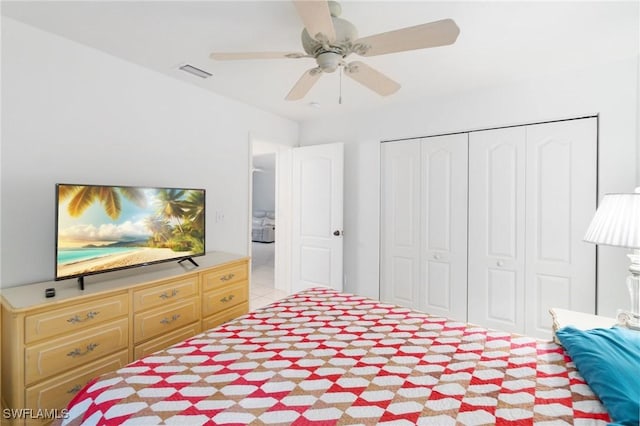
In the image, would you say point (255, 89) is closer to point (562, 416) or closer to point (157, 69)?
point (157, 69)

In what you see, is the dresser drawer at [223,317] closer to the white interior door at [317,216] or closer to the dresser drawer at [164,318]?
the dresser drawer at [164,318]

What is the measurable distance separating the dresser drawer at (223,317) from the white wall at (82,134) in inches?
27.7

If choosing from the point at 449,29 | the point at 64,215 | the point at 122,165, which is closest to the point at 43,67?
→ the point at 122,165

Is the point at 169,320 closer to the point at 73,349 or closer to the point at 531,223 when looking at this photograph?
the point at 73,349

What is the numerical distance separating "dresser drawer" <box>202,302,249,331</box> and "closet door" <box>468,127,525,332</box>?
2285 mm

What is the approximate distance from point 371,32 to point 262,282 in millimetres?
3881

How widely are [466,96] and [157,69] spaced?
2.89 m

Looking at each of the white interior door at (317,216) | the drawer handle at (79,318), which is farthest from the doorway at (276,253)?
the drawer handle at (79,318)

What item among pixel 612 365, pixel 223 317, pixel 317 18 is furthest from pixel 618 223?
pixel 223 317

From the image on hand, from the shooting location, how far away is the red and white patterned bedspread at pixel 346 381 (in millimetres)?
988

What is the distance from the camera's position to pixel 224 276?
2732mm

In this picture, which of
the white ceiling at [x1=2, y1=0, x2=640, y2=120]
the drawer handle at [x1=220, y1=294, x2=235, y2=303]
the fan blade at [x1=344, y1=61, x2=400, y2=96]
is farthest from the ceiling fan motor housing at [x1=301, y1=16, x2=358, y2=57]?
the drawer handle at [x1=220, y1=294, x2=235, y2=303]

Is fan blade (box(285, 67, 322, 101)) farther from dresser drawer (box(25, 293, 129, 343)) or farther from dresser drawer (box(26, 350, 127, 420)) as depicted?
dresser drawer (box(26, 350, 127, 420))

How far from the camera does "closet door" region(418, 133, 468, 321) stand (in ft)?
10.4
